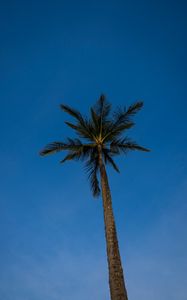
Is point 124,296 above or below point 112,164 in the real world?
below

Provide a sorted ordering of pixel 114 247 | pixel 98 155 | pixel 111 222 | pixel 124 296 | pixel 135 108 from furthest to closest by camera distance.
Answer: pixel 135 108 → pixel 98 155 → pixel 111 222 → pixel 114 247 → pixel 124 296

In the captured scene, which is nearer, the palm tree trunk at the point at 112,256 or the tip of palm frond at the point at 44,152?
the palm tree trunk at the point at 112,256

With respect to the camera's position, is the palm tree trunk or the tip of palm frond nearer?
the palm tree trunk

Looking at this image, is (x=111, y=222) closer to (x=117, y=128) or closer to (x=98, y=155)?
(x=98, y=155)

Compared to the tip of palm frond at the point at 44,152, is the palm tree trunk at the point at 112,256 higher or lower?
lower

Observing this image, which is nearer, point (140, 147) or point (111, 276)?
point (111, 276)

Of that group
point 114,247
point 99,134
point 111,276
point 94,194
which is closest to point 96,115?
point 99,134

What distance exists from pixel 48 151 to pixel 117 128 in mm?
3559

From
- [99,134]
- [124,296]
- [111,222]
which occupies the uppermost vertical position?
[99,134]

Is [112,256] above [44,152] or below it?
below

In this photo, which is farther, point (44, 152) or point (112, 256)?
point (44, 152)

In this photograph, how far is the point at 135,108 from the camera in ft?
44.0

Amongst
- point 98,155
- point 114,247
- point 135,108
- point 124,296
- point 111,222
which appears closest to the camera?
point 124,296

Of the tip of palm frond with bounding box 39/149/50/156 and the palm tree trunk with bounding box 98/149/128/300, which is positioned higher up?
the tip of palm frond with bounding box 39/149/50/156
